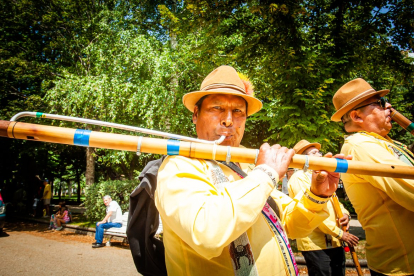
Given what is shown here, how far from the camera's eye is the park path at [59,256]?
5.85 metres

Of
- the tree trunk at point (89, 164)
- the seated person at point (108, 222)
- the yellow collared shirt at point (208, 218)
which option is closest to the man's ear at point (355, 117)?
the yellow collared shirt at point (208, 218)

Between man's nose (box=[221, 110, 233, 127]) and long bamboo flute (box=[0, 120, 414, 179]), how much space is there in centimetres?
37

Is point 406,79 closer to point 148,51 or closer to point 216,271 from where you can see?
point 216,271

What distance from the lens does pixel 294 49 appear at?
633 cm

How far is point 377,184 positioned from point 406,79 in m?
7.26

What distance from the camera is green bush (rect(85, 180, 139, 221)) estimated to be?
1053 centimetres

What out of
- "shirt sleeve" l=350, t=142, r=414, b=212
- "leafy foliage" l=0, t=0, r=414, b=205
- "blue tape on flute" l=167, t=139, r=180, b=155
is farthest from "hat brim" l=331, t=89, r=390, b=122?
"leafy foliage" l=0, t=0, r=414, b=205

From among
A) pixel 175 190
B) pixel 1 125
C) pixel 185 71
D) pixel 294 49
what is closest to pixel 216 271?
pixel 175 190

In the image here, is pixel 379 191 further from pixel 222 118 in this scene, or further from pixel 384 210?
pixel 222 118

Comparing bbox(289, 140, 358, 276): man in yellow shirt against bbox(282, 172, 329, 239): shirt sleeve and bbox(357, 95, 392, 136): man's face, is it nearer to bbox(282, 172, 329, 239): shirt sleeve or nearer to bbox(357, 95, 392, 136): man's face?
bbox(357, 95, 392, 136): man's face

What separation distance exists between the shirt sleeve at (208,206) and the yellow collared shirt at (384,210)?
1.41 meters

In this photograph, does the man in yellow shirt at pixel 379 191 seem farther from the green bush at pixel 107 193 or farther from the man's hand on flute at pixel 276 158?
the green bush at pixel 107 193

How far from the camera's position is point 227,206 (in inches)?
45.4

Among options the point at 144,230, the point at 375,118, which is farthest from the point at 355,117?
the point at 144,230
